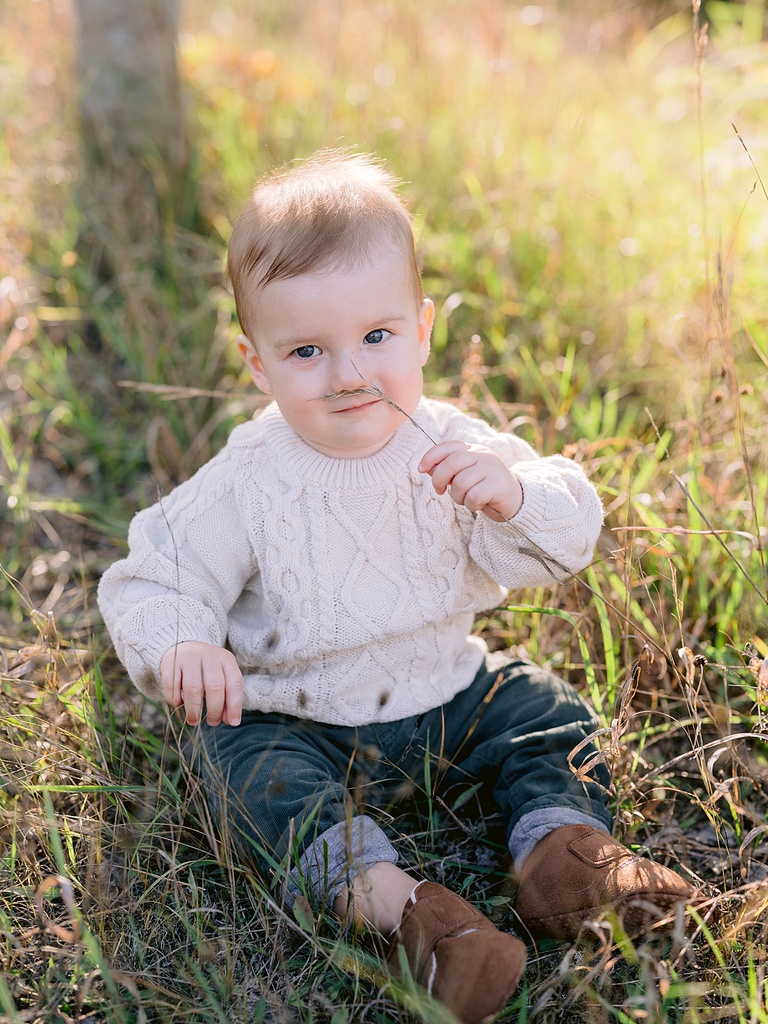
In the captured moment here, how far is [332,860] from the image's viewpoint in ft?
4.82

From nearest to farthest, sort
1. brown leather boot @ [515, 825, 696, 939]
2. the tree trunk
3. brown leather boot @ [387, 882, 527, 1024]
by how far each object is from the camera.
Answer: brown leather boot @ [387, 882, 527, 1024]
brown leather boot @ [515, 825, 696, 939]
the tree trunk

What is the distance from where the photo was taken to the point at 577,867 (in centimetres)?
144

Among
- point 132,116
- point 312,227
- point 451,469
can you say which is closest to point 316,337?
point 312,227

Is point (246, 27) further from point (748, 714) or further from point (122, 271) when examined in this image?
point (748, 714)

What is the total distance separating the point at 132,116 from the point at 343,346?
2255mm

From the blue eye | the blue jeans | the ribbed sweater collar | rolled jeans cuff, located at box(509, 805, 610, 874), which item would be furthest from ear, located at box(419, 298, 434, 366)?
rolled jeans cuff, located at box(509, 805, 610, 874)

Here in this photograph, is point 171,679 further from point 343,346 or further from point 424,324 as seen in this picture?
point 424,324

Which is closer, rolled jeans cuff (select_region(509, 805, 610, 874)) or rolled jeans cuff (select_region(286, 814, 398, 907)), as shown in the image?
rolled jeans cuff (select_region(286, 814, 398, 907))

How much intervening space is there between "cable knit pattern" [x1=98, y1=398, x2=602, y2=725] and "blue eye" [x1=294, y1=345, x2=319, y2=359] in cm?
19

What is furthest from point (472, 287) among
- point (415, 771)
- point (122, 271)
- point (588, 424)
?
point (415, 771)

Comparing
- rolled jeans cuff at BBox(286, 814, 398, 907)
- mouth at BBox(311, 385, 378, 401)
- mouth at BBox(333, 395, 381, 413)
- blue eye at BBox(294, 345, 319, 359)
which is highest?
blue eye at BBox(294, 345, 319, 359)

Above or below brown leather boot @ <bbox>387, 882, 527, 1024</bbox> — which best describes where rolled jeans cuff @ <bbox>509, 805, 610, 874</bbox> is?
below

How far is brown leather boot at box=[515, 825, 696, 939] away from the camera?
1362 millimetres

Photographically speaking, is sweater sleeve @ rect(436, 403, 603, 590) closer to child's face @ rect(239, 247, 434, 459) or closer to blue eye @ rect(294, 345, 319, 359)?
child's face @ rect(239, 247, 434, 459)
